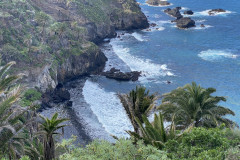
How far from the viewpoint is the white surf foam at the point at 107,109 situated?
50.4m

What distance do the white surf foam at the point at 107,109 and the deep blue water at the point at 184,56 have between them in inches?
38.5

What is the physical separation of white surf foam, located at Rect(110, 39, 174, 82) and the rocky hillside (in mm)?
7096

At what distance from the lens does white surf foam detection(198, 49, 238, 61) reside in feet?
261

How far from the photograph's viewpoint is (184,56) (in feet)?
271

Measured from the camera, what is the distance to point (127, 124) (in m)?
51.5

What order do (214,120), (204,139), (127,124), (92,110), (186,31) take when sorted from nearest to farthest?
1. (204,139)
2. (214,120)
3. (127,124)
4. (92,110)
5. (186,31)

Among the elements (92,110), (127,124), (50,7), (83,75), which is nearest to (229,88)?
(127,124)

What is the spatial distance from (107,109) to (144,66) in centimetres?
2350

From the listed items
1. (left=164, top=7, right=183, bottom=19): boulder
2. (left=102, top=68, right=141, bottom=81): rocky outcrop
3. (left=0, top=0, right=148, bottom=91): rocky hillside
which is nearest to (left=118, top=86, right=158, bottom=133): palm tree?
(left=0, top=0, right=148, bottom=91): rocky hillside

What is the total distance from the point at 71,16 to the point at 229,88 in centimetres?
5529

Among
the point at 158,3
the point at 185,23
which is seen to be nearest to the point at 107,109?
the point at 185,23

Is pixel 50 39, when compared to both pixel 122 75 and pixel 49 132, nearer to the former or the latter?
pixel 122 75

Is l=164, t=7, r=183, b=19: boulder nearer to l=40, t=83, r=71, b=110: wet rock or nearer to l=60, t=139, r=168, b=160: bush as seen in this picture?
l=40, t=83, r=71, b=110: wet rock

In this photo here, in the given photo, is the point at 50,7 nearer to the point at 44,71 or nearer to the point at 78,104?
the point at 44,71
